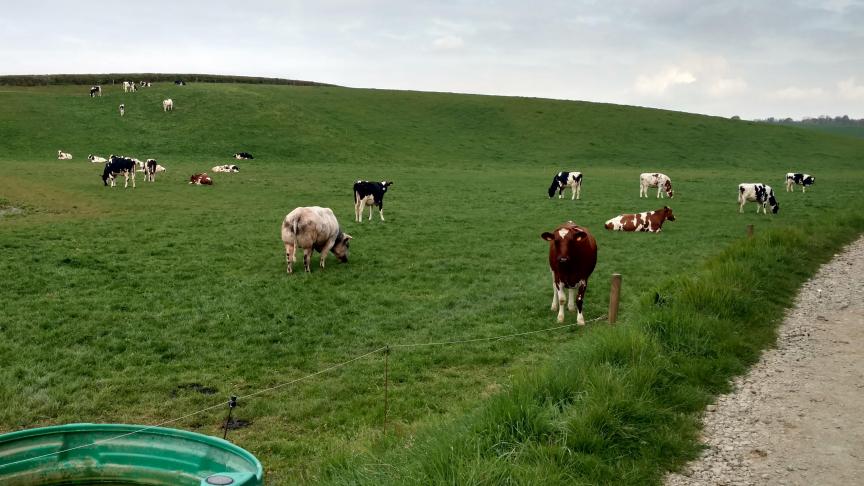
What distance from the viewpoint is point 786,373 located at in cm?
885

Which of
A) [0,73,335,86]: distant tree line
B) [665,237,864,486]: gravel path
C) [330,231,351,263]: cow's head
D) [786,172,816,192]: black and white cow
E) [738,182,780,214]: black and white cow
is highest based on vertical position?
[0,73,335,86]: distant tree line

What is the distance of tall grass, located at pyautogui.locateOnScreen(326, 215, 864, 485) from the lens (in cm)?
570

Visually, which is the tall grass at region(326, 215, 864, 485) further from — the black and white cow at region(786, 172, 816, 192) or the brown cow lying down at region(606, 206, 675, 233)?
the black and white cow at region(786, 172, 816, 192)

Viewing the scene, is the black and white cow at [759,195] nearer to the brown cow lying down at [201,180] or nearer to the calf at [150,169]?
the brown cow lying down at [201,180]

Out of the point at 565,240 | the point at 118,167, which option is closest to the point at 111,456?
the point at 565,240

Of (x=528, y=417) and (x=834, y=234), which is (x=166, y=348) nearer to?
(x=528, y=417)

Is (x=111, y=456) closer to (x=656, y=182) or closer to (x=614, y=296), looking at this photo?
(x=614, y=296)

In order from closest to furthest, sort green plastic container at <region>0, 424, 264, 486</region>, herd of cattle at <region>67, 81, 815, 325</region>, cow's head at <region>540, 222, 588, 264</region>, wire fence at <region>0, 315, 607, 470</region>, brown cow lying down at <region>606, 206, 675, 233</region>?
green plastic container at <region>0, 424, 264, 486</region>, wire fence at <region>0, 315, 607, 470</region>, cow's head at <region>540, 222, 588, 264</region>, herd of cattle at <region>67, 81, 815, 325</region>, brown cow lying down at <region>606, 206, 675, 233</region>

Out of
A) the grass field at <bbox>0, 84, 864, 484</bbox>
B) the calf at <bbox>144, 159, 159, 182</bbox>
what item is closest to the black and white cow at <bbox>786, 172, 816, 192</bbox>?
the grass field at <bbox>0, 84, 864, 484</bbox>

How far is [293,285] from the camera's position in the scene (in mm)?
14828

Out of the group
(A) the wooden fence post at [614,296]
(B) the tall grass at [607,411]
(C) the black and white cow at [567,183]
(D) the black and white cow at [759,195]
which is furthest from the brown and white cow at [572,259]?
(C) the black and white cow at [567,183]

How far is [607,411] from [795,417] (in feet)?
7.98

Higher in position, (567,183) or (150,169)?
(567,183)

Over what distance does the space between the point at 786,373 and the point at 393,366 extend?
5.49 metres
